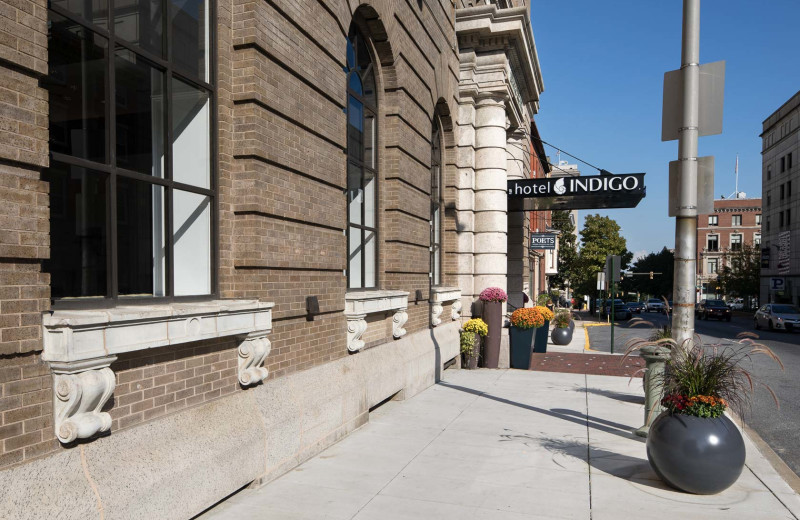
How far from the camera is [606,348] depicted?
21.1 metres

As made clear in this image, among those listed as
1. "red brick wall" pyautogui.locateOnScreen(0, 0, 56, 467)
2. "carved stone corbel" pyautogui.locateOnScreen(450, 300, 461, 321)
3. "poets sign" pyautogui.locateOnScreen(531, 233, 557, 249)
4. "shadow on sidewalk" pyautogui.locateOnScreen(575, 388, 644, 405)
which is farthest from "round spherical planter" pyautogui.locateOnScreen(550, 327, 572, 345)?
"red brick wall" pyautogui.locateOnScreen(0, 0, 56, 467)

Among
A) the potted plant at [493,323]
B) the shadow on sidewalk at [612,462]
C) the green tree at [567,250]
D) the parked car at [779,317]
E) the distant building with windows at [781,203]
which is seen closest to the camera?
the shadow on sidewalk at [612,462]

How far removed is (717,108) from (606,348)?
50.0 ft

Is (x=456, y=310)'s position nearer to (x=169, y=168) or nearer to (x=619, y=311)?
(x=169, y=168)

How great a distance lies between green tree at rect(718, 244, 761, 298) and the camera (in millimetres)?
67000

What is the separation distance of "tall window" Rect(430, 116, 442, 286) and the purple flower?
109 cm

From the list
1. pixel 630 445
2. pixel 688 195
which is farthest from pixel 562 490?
pixel 688 195

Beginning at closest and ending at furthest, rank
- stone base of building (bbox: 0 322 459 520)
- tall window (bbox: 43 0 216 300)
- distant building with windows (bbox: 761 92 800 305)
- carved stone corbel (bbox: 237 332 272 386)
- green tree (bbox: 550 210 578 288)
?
stone base of building (bbox: 0 322 459 520) < tall window (bbox: 43 0 216 300) < carved stone corbel (bbox: 237 332 272 386) < distant building with windows (bbox: 761 92 800 305) < green tree (bbox: 550 210 578 288)

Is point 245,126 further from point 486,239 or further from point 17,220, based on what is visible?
point 486,239

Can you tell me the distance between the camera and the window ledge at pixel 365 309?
7910 mm

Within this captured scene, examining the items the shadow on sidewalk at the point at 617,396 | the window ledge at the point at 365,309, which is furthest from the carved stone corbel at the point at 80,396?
the shadow on sidewalk at the point at 617,396

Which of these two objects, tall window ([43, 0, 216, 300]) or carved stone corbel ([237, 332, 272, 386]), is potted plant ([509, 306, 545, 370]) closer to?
carved stone corbel ([237, 332, 272, 386])

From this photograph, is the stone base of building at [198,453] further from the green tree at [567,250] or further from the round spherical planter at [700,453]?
the green tree at [567,250]

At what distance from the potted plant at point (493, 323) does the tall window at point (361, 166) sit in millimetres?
4871
